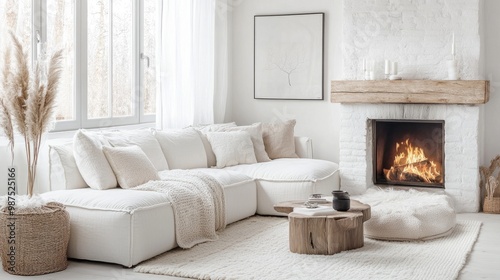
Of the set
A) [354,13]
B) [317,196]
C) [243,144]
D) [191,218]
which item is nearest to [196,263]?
[191,218]

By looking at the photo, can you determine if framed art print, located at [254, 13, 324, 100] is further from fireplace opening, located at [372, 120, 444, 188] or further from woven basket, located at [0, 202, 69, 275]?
woven basket, located at [0, 202, 69, 275]

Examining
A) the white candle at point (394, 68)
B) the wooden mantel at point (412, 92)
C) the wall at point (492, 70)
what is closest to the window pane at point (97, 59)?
the wooden mantel at point (412, 92)

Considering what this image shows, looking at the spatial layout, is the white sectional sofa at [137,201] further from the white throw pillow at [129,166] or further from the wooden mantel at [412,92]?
the wooden mantel at [412,92]

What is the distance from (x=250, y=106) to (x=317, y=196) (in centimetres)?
291

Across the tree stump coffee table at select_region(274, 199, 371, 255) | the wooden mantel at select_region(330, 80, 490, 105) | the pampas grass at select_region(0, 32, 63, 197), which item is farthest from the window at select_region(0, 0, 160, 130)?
the tree stump coffee table at select_region(274, 199, 371, 255)

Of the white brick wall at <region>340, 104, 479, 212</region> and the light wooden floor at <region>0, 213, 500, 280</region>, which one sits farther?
the white brick wall at <region>340, 104, 479, 212</region>

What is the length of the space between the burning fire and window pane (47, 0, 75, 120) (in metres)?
3.19

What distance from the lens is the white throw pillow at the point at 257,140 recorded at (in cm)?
655

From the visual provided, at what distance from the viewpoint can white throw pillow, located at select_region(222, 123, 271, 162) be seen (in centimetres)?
655

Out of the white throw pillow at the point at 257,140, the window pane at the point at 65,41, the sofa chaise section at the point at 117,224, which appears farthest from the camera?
the white throw pillow at the point at 257,140

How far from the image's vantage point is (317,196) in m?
4.97

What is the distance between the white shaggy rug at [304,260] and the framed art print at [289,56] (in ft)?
8.24

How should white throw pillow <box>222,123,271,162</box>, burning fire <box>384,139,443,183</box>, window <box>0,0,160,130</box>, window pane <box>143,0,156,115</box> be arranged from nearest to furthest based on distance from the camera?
window <box>0,0,160,130</box> → white throw pillow <box>222,123,271,162</box> → window pane <box>143,0,156,115</box> → burning fire <box>384,139,443,183</box>

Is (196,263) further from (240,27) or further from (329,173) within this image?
(240,27)
